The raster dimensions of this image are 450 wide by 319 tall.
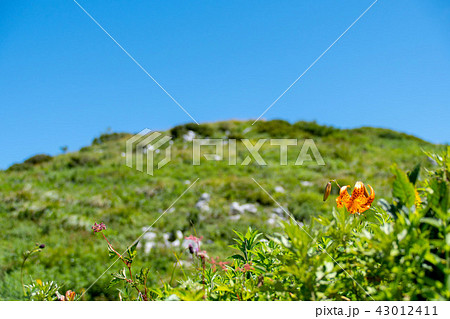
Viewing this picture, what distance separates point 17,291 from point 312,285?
5.18 meters

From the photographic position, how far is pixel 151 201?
31.6ft

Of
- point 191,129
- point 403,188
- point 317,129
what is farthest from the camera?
point 191,129

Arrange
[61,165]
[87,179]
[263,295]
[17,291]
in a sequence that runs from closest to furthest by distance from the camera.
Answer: [263,295]
[17,291]
[87,179]
[61,165]

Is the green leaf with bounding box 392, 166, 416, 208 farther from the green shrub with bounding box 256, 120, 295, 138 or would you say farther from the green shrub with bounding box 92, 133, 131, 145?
the green shrub with bounding box 92, 133, 131, 145

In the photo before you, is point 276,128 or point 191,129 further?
point 191,129

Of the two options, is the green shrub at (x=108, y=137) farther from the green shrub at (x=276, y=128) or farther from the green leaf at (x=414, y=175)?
the green leaf at (x=414, y=175)

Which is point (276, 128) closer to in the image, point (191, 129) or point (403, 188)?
point (191, 129)

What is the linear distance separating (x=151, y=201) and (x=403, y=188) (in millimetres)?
9289

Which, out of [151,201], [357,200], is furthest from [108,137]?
[357,200]

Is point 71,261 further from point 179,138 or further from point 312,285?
point 179,138

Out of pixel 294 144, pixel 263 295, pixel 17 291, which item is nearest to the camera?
pixel 263 295

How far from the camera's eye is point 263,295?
84 cm

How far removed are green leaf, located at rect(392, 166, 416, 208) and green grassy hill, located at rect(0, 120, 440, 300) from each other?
2964 mm
